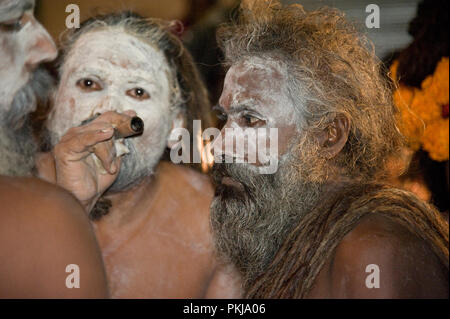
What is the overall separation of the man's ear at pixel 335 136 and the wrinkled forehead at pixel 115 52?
17.2 inches

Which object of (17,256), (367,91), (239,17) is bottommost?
(17,256)

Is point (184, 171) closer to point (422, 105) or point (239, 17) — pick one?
point (239, 17)

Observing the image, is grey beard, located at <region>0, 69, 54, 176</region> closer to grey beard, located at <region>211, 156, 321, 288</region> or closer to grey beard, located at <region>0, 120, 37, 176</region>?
grey beard, located at <region>0, 120, 37, 176</region>

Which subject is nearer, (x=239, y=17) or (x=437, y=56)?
(x=239, y=17)

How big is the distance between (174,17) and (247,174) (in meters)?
0.50

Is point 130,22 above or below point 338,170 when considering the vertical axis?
above

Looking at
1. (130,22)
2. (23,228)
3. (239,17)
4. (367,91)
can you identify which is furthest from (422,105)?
(23,228)

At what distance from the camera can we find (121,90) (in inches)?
50.6

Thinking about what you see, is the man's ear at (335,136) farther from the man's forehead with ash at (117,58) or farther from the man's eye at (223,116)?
the man's forehead with ash at (117,58)

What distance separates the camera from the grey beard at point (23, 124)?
134cm

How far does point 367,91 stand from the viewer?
3.86 ft

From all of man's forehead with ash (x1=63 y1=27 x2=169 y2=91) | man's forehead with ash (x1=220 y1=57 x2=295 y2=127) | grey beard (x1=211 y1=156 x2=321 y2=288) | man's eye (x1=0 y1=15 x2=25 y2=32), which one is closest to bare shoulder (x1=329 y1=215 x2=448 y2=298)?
grey beard (x1=211 y1=156 x2=321 y2=288)

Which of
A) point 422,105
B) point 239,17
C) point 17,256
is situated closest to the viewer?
point 17,256

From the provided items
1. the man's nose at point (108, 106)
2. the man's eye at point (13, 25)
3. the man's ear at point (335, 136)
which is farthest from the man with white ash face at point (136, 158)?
the man's ear at point (335, 136)
